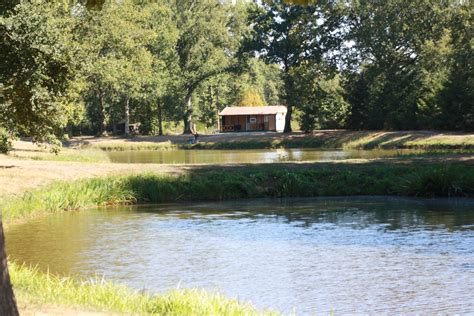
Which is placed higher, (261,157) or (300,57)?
(300,57)

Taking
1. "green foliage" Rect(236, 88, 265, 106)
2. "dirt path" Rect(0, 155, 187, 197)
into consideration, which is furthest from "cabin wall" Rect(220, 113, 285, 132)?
"dirt path" Rect(0, 155, 187, 197)

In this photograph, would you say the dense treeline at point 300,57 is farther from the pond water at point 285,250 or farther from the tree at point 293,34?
the pond water at point 285,250

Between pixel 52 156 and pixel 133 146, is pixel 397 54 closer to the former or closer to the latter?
pixel 133 146

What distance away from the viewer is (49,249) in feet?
58.5

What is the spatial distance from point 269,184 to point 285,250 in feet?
35.5

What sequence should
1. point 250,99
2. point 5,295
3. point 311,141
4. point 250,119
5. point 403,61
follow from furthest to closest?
Result: point 250,99
point 250,119
point 311,141
point 403,61
point 5,295

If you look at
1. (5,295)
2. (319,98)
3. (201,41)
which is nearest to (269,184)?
(5,295)

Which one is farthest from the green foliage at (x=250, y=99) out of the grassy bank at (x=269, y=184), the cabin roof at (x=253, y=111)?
the grassy bank at (x=269, y=184)

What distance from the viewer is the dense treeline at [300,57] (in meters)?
58.2

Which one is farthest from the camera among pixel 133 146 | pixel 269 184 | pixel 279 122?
pixel 279 122

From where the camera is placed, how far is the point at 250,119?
99000 millimetres

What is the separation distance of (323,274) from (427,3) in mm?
54680

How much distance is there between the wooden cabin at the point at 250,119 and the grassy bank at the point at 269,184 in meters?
68.8

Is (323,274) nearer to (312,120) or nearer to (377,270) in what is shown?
(377,270)
